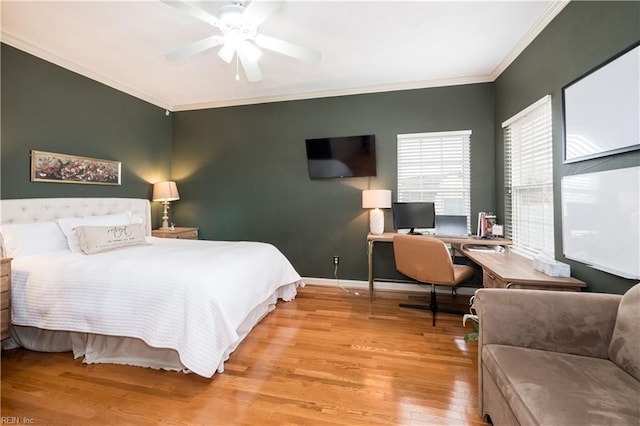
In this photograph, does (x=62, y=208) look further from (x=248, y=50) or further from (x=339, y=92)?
(x=339, y=92)

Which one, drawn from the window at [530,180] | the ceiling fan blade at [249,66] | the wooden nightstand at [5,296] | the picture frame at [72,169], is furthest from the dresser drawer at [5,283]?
the window at [530,180]

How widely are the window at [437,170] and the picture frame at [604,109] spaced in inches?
57.6

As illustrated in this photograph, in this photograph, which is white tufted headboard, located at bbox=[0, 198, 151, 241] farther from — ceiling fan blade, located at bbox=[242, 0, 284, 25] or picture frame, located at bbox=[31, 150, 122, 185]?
ceiling fan blade, located at bbox=[242, 0, 284, 25]

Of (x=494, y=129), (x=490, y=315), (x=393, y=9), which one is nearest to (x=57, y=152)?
(x=393, y=9)

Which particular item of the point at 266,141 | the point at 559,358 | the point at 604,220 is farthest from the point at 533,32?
the point at 266,141

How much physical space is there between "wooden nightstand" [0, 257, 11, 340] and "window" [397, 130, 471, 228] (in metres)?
3.79

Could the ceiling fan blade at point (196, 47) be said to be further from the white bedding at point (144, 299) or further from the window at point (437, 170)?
the window at point (437, 170)

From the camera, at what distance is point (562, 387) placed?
1.01 m

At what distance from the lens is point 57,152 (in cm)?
287

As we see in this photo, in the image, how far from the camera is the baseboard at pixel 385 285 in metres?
3.38

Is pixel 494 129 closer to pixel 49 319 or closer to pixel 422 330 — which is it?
pixel 422 330

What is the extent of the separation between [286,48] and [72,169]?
2779 millimetres

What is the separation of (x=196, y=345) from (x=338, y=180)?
2665 mm

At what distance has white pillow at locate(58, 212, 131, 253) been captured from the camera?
8.14 feet
